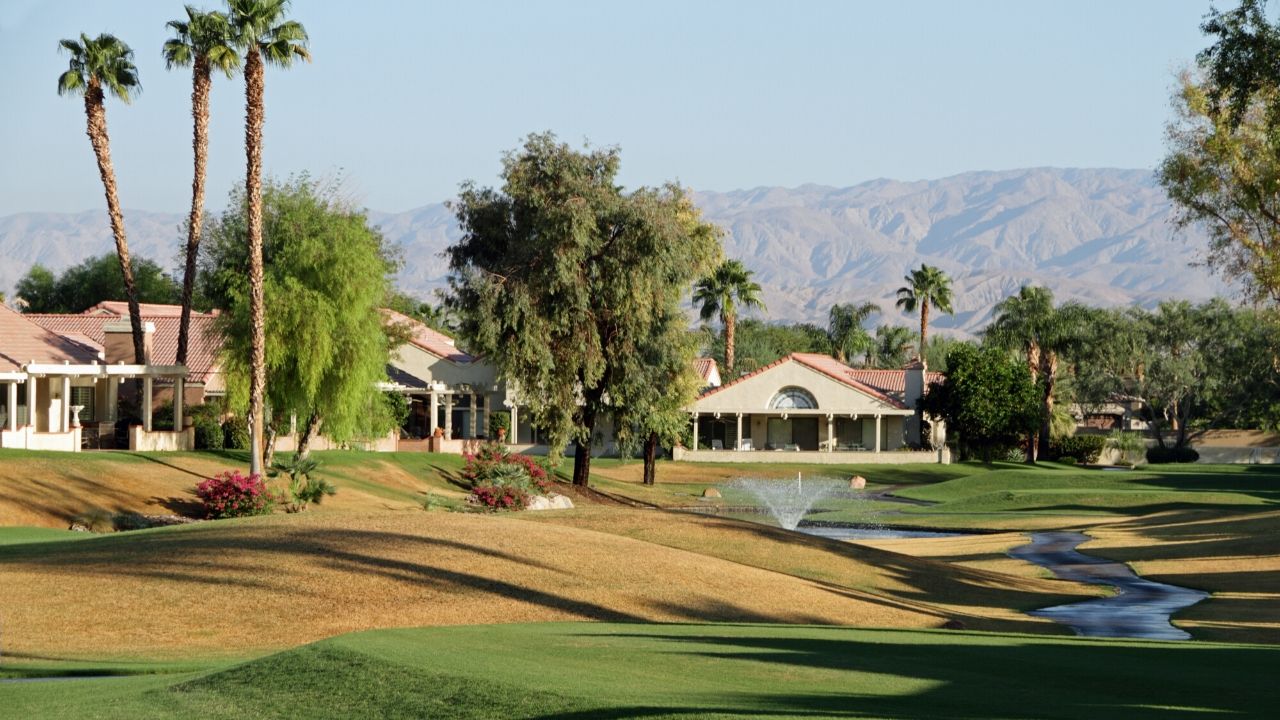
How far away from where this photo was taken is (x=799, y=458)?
269 ft

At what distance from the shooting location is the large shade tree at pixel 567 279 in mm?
53094

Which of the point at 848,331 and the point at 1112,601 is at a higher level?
the point at 848,331

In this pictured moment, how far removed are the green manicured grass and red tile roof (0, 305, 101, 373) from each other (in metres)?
39.8

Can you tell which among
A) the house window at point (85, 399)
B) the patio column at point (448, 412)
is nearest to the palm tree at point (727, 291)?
the patio column at point (448, 412)

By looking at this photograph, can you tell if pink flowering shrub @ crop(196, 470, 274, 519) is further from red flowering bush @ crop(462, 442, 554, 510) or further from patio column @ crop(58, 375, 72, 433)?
patio column @ crop(58, 375, 72, 433)

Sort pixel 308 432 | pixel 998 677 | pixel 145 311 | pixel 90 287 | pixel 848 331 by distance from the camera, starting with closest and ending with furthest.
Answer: pixel 998 677
pixel 308 432
pixel 145 311
pixel 90 287
pixel 848 331

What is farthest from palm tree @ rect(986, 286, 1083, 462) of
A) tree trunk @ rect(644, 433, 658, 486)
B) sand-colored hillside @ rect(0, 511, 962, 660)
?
sand-colored hillside @ rect(0, 511, 962, 660)

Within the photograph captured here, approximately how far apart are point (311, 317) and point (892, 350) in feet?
281

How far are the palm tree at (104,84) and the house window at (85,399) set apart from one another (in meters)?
3.40

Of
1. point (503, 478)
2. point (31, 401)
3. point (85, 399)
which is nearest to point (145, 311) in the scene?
point (85, 399)

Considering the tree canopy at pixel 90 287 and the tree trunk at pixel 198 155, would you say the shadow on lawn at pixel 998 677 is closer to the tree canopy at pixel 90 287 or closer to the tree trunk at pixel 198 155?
the tree trunk at pixel 198 155

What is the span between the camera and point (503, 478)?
1880 inches

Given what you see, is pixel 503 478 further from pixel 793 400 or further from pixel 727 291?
pixel 727 291

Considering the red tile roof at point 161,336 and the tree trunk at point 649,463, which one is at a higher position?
the red tile roof at point 161,336
